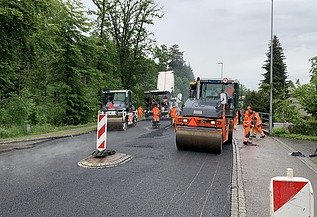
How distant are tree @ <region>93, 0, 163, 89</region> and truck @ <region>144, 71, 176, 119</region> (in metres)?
2.91

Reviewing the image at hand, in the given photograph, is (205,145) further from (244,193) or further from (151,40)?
(151,40)

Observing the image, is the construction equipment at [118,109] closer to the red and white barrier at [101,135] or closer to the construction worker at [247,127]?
the construction worker at [247,127]

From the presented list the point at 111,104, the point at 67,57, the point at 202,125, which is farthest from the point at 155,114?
the point at 202,125

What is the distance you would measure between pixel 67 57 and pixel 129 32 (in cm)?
1380

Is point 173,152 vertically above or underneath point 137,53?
underneath

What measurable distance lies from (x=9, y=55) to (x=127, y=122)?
31.1ft

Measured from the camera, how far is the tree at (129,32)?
38.7m

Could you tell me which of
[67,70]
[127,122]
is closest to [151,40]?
[67,70]

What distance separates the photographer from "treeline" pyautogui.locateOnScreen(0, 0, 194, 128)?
16.4 meters

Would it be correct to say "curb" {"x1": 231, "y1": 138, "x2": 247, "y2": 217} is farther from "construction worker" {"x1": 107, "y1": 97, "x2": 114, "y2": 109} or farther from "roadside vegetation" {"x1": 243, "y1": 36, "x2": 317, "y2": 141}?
"construction worker" {"x1": 107, "y1": 97, "x2": 114, "y2": 109}

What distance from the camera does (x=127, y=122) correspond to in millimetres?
24250

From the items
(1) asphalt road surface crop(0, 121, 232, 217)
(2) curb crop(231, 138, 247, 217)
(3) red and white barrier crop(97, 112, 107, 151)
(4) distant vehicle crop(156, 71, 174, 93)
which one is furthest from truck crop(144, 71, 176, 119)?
(3) red and white barrier crop(97, 112, 107, 151)

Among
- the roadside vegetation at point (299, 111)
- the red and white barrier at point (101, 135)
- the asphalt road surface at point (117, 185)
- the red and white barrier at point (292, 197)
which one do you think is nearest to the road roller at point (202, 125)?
the asphalt road surface at point (117, 185)

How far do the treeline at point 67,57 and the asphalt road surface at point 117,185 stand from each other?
6162 millimetres
